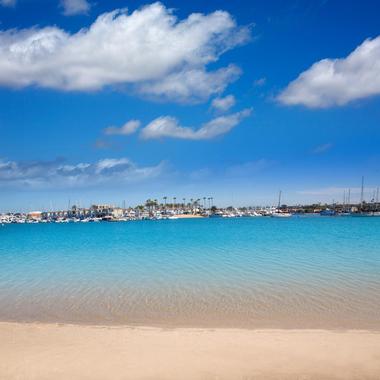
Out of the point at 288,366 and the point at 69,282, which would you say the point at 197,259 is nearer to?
the point at 69,282

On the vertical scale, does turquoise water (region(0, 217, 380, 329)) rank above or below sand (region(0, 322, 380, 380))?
below

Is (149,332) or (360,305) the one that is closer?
(149,332)

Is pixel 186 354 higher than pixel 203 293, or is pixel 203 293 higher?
pixel 186 354

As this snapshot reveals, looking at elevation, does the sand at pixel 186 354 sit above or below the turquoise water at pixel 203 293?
above

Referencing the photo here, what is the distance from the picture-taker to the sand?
766cm

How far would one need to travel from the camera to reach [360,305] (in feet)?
45.0

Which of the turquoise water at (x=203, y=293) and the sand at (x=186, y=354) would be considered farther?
the turquoise water at (x=203, y=293)

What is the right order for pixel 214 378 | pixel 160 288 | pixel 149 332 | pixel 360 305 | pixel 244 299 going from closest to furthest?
pixel 214 378, pixel 149 332, pixel 360 305, pixel 244 299, pixel 160 288

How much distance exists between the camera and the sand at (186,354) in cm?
766

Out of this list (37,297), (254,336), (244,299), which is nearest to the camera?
(254,336)

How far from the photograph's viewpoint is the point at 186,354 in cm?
873

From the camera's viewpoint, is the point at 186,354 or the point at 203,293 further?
the point at 203,293

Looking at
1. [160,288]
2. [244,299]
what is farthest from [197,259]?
[244,299]

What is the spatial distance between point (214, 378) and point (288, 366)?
1629 mm
